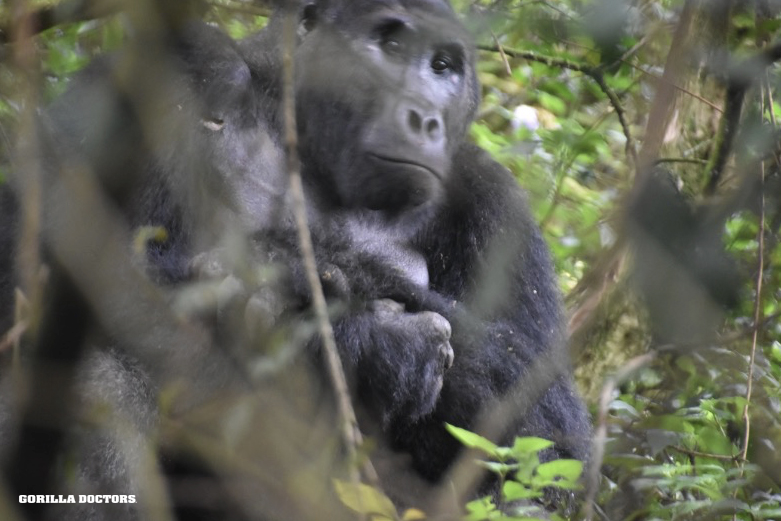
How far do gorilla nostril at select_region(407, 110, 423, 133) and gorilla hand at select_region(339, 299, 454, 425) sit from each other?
0.65 metres

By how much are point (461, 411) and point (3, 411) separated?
4.72 ft

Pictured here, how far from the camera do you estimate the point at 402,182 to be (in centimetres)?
334

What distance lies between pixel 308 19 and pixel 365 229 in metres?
0.86

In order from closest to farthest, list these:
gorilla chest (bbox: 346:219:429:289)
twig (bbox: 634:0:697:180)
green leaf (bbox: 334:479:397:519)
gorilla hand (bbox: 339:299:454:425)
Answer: twig (bbox: 634:0:697:180), green leaf (bbox: 334:479:397:519), gorilla hand (bbox: 339:299:454:425), gorilla chest (bbox: 346:219:429:289)

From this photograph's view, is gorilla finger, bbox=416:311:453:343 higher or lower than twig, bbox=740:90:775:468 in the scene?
lower

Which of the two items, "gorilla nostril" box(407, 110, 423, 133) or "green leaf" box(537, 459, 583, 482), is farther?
"gorilla nostril" box(407, 110, 423, 133)

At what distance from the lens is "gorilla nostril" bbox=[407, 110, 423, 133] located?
10.9 feet

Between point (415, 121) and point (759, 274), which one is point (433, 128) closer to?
point (415, 121)

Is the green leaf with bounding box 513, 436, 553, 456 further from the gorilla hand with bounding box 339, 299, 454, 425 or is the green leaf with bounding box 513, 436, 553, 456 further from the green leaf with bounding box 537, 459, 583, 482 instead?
the gorilla hand with bounding box 339, 299, 454, 425

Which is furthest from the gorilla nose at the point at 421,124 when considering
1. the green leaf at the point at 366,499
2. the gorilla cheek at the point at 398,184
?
the green leaf at the point at 366,499

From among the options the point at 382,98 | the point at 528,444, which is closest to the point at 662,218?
the point at 528,444

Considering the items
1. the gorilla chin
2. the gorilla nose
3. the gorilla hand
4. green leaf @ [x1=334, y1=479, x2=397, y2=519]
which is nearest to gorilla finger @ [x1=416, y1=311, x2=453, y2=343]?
the gorilla hand

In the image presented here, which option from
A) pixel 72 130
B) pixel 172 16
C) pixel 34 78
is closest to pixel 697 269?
pixel 172 16

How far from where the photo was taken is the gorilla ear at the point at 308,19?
375 centimetres
